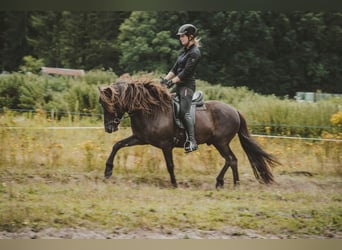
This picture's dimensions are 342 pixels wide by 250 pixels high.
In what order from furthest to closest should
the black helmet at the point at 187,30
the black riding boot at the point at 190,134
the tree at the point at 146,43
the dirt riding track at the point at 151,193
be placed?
the tree at the point at 146,43
the black riding boot at the point at 190,134
the black helmet at the point at 187,30
the dirt riding track at the point at 151,193

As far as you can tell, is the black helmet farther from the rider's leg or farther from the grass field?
the grass field

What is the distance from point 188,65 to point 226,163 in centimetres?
112

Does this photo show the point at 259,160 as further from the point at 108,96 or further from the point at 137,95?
the point at 108,96

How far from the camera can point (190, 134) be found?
614 cm

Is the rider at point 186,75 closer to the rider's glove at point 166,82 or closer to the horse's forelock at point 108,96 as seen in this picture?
the rider's glove at point 166,82

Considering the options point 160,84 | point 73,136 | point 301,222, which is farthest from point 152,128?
point 301,222

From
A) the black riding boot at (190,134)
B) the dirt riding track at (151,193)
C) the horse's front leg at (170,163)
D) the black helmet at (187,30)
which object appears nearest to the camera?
the dirt riding track at (151,193)

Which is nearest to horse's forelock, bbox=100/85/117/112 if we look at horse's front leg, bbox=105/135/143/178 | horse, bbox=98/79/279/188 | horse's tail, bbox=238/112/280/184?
horse, bbox=98/79/279/188

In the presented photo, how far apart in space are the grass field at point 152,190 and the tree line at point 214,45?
0.73 meters

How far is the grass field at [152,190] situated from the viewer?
5.75m

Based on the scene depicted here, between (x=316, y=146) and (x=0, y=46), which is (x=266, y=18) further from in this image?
(x=0, y=46)

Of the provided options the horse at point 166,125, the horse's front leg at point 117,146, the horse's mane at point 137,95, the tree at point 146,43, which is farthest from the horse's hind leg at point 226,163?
the tree at point 146,43

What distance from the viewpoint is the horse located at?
6090 mm

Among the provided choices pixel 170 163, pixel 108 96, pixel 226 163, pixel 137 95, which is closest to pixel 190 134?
pixel 170 163
